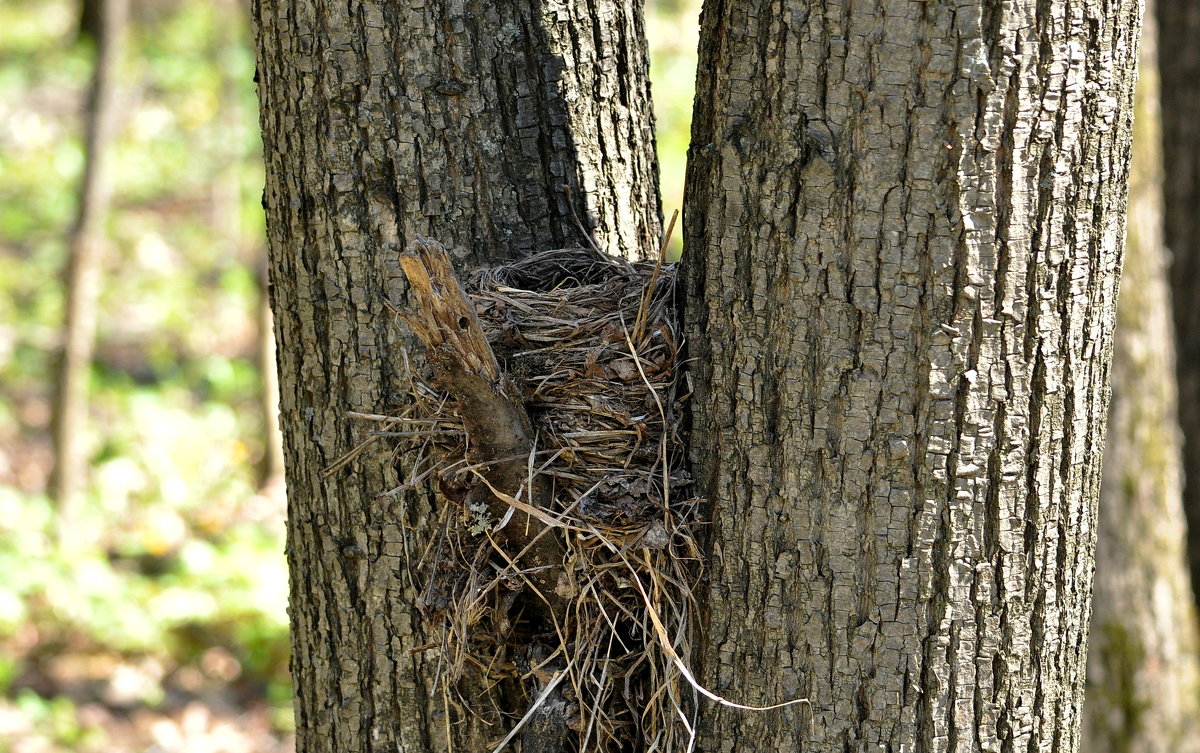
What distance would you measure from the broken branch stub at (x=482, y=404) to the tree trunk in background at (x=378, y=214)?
0.71ft

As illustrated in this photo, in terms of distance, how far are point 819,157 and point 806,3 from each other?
0.72 feet

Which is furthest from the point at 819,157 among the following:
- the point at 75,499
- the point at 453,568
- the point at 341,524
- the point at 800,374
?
the point at 75,499

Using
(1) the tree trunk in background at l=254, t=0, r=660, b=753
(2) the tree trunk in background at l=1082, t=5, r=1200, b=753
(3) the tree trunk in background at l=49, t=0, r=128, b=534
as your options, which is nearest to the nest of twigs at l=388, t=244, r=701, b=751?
(1) the tree trunk in background at l=254, t=0, r=660, b=753

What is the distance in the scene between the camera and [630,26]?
2242 mm

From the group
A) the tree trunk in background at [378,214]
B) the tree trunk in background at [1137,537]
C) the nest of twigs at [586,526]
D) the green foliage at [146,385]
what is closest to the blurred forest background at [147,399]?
the green foliage at [146,385]

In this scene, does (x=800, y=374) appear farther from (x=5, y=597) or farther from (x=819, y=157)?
(x=5, y=597)

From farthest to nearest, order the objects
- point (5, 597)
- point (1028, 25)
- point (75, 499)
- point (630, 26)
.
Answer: point (75, 499)
point (5, 597)
point (630, 26)
point (1028, 25)

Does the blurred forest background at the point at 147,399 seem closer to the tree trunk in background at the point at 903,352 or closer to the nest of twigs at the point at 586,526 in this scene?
the nest of twigs at the point at 586,526

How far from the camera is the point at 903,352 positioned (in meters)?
1.59

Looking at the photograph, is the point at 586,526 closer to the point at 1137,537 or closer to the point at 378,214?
the point at 378,214

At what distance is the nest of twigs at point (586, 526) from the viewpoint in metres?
1.81

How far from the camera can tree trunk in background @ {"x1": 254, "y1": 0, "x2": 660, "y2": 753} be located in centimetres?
196

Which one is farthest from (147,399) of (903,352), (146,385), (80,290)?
(903,352)

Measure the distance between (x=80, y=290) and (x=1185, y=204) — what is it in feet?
20.3
